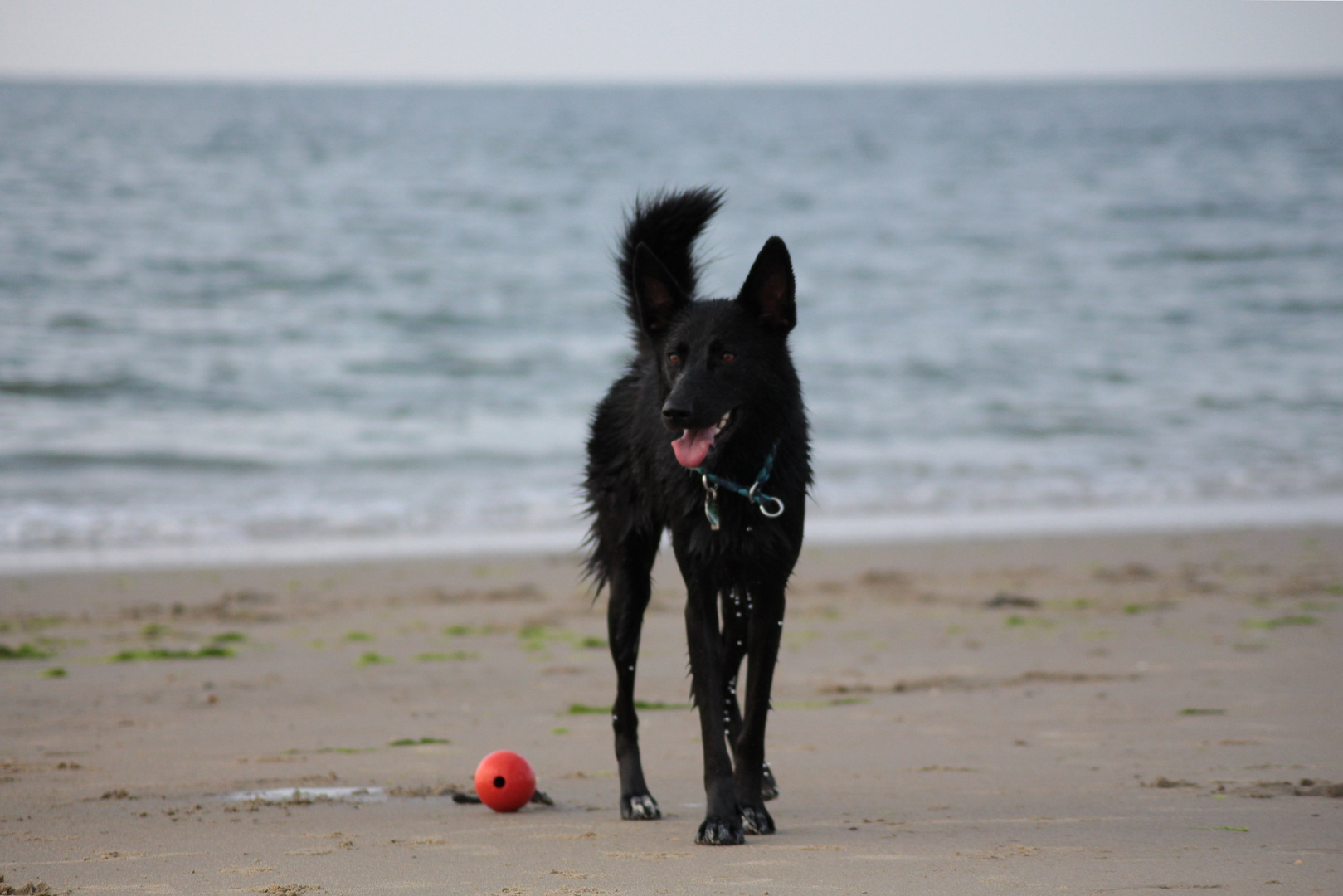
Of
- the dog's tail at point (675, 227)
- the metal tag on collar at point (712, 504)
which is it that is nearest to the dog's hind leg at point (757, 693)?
the metal tag on collar at point (712, 504)

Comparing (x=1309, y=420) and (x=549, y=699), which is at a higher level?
(x=1309, y=420)

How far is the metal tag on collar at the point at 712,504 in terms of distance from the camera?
4.09 meters

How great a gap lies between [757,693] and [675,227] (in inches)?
69.4

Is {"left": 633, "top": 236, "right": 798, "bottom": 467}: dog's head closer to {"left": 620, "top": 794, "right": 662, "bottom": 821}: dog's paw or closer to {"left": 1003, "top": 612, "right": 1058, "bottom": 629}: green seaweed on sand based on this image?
{"left": 620, "top": 794, "right": 662, "bottom": 821}: dog's paw

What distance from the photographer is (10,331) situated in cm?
1903

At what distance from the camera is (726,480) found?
4086 millimetres

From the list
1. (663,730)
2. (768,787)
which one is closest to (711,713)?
(768,787)

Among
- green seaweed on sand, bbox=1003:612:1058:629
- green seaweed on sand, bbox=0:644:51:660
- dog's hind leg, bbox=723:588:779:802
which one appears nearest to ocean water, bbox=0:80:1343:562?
dog's hind leg, bbox=723:588:779:802

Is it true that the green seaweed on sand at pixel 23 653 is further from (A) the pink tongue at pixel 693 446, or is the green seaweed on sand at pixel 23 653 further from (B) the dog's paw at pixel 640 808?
(A) the pink tongue at pixel 693 446

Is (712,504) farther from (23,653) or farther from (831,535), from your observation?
(831,535)

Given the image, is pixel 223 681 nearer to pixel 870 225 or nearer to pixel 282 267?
pixel 282 267

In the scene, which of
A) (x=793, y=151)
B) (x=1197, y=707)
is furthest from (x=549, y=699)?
(x=793, y=151)

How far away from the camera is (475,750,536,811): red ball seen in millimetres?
4285

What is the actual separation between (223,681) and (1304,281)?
23.8 meters
